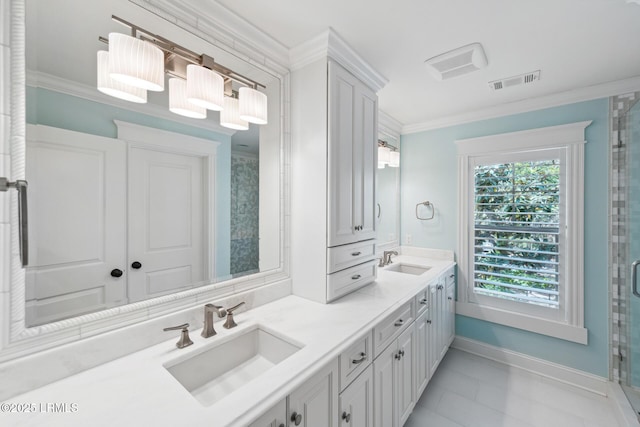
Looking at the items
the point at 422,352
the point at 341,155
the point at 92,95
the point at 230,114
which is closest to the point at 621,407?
the point at 422,352

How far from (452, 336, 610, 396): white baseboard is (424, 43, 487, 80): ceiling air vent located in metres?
2.48

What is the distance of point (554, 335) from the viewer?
7.50 feet

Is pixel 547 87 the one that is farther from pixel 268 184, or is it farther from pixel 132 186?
pixel 132 186

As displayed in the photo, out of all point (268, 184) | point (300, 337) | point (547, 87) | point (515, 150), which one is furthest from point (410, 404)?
point (547, 87)

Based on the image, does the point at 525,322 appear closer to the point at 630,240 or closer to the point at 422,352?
the point at 630,240

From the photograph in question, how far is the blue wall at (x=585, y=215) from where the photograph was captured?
2.11 meters

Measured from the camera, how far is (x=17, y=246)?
2.75 ft

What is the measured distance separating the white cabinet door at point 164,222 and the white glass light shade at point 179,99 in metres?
0.19

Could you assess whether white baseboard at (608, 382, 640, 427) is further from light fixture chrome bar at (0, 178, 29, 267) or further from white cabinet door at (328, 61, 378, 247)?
light fixture chrome bar at (0, 178, 29, 267)

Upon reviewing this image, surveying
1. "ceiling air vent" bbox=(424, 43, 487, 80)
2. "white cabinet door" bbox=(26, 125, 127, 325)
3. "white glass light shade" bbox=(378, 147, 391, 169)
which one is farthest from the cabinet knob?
"white glass light shade" bbox=(378, 147, 391, 169)

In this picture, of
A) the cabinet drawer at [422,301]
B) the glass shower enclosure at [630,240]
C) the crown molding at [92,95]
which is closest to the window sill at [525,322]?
the glass shower enclosure at [630,240]

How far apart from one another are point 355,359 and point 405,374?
687 mm

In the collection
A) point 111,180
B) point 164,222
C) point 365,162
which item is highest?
point 365,162

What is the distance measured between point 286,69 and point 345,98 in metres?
0.42
